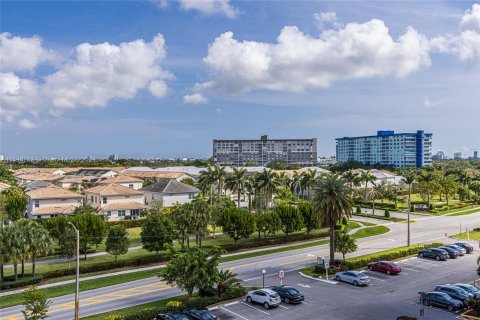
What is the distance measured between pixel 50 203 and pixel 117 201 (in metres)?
13.1

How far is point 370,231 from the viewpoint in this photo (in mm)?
78250

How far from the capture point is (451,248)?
5694 cm

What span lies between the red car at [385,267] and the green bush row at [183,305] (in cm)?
1776

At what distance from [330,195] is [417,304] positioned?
16255mm

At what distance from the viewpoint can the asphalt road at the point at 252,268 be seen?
38844 millimetres

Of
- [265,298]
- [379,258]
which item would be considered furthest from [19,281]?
[379,258]

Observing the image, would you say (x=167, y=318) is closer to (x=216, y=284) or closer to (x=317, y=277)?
(x=216, y=284)

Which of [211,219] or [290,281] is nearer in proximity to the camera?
[290,281]

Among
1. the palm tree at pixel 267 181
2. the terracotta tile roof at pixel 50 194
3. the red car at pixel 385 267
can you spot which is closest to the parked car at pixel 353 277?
the red car at pixel 385 267

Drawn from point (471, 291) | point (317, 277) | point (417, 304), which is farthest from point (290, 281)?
point (471, 291)

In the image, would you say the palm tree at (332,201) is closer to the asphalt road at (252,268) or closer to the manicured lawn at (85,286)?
the asphalt road at (252,268)

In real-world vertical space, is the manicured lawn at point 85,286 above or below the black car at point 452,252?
below

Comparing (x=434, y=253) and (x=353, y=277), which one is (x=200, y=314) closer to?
(x=353, y=277)

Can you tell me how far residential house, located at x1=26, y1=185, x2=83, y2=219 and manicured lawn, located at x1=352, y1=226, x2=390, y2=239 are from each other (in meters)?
54.7
